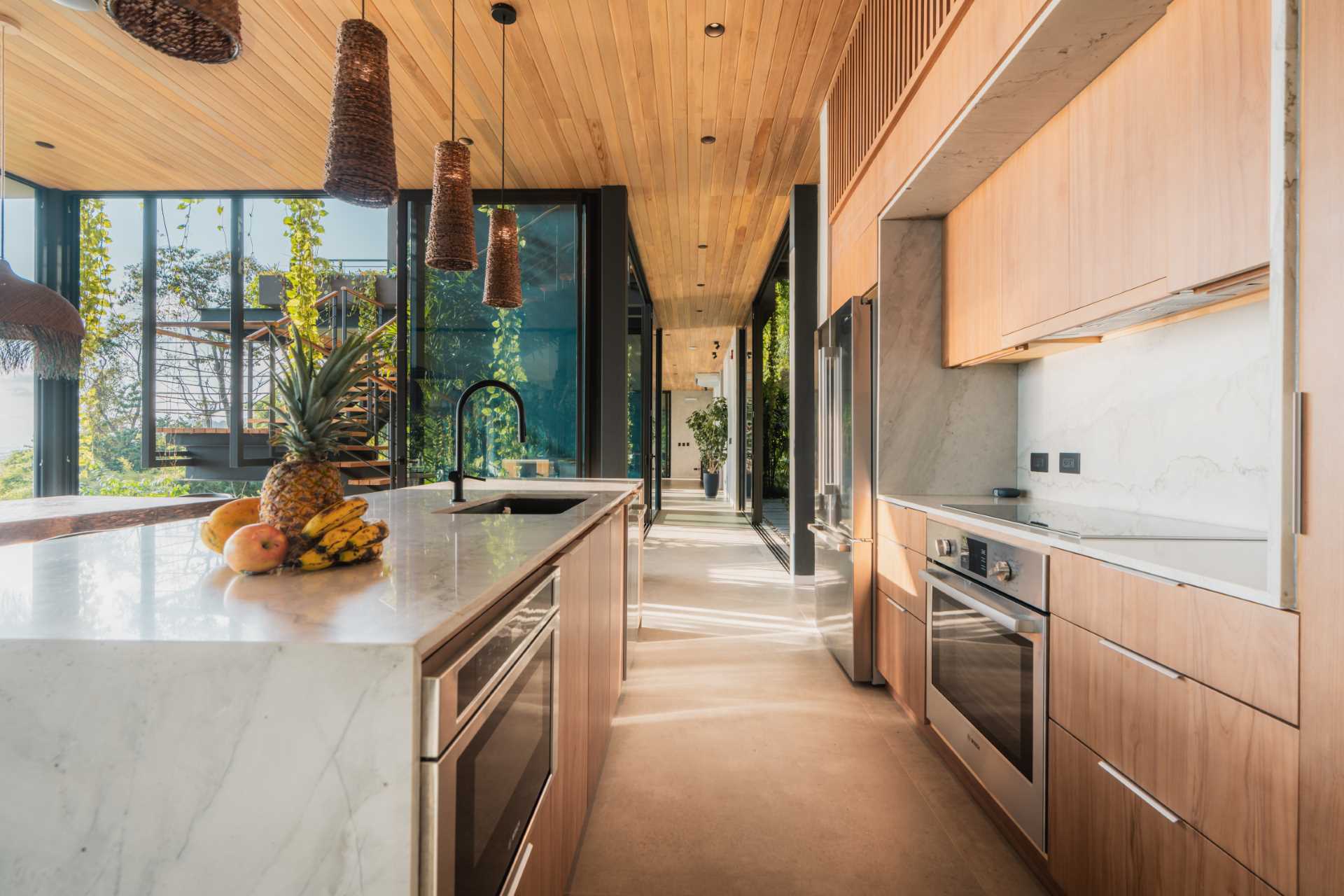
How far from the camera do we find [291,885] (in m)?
0.68

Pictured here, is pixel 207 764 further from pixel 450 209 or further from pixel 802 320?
pixel 802 320

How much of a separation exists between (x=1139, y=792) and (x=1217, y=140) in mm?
1269

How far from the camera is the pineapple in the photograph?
1.03m

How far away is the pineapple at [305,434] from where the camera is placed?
1026 mm

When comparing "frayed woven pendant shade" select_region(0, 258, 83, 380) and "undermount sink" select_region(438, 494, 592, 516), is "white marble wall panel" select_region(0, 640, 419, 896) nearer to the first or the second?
"undermount sink" select_region(438, 494, 592, 516)

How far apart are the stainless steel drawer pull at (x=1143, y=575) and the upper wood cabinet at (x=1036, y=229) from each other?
0.83 m

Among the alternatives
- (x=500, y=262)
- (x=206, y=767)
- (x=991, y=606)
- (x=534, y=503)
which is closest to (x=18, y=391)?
(x=500, y=262)

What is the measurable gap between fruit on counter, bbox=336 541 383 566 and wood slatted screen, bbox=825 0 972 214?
6.93ft

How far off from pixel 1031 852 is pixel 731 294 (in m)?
7.12

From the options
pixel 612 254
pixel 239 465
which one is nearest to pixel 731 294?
pixel 612 254

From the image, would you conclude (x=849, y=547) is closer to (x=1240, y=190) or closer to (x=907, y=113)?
(x=907, y=113)

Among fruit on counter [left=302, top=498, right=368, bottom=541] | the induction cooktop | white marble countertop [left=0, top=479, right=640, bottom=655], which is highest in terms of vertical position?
fruit on counter [left=302, top=498, right=368, bottom=541]

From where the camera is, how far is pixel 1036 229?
6.66 ft

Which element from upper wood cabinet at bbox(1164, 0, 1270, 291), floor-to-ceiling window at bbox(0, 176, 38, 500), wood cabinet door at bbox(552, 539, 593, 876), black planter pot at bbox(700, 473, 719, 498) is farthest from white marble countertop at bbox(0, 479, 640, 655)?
black planter pot at bbox(700, 473, 719, 498)
